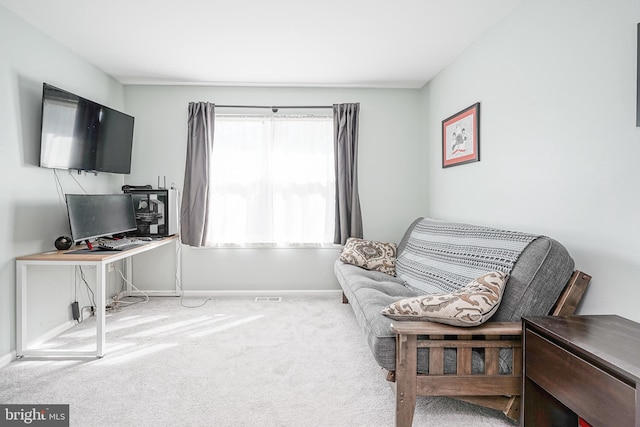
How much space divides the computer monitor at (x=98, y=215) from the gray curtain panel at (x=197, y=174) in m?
0.56

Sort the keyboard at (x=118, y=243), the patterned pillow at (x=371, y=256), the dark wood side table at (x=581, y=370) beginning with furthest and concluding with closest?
the patterned pillow at (x=371, y=256) < the keyboard at (x=118, y=243) < the dark wood side table at (x=581, y=370)

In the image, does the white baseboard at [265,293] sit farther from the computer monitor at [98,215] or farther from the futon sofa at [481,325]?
the futon sofa at [481,325]

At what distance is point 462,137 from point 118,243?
3273 millimetres

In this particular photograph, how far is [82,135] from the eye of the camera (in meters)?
2.90

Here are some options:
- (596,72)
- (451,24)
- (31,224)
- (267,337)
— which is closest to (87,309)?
(31,224)

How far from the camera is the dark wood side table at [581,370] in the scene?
104 centimetres

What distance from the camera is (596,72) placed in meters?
1.68

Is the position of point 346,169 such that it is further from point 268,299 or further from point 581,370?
point 581,370

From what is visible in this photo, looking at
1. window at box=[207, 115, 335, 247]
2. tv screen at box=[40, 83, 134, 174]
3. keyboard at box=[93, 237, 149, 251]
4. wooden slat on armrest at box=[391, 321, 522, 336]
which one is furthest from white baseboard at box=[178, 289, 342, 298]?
wooden slat on armrest at box=[391, 321, 522, 336]

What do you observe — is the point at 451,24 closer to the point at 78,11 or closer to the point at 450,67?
the point at 450,67

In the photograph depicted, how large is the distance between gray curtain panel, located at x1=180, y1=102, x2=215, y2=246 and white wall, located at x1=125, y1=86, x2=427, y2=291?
17 centimetres

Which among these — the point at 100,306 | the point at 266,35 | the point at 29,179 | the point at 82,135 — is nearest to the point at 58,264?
the point at 100,306

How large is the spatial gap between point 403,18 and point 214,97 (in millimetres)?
2326

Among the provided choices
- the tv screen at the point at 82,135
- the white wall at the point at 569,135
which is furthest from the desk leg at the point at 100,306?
the white wall at the point at 569,135
